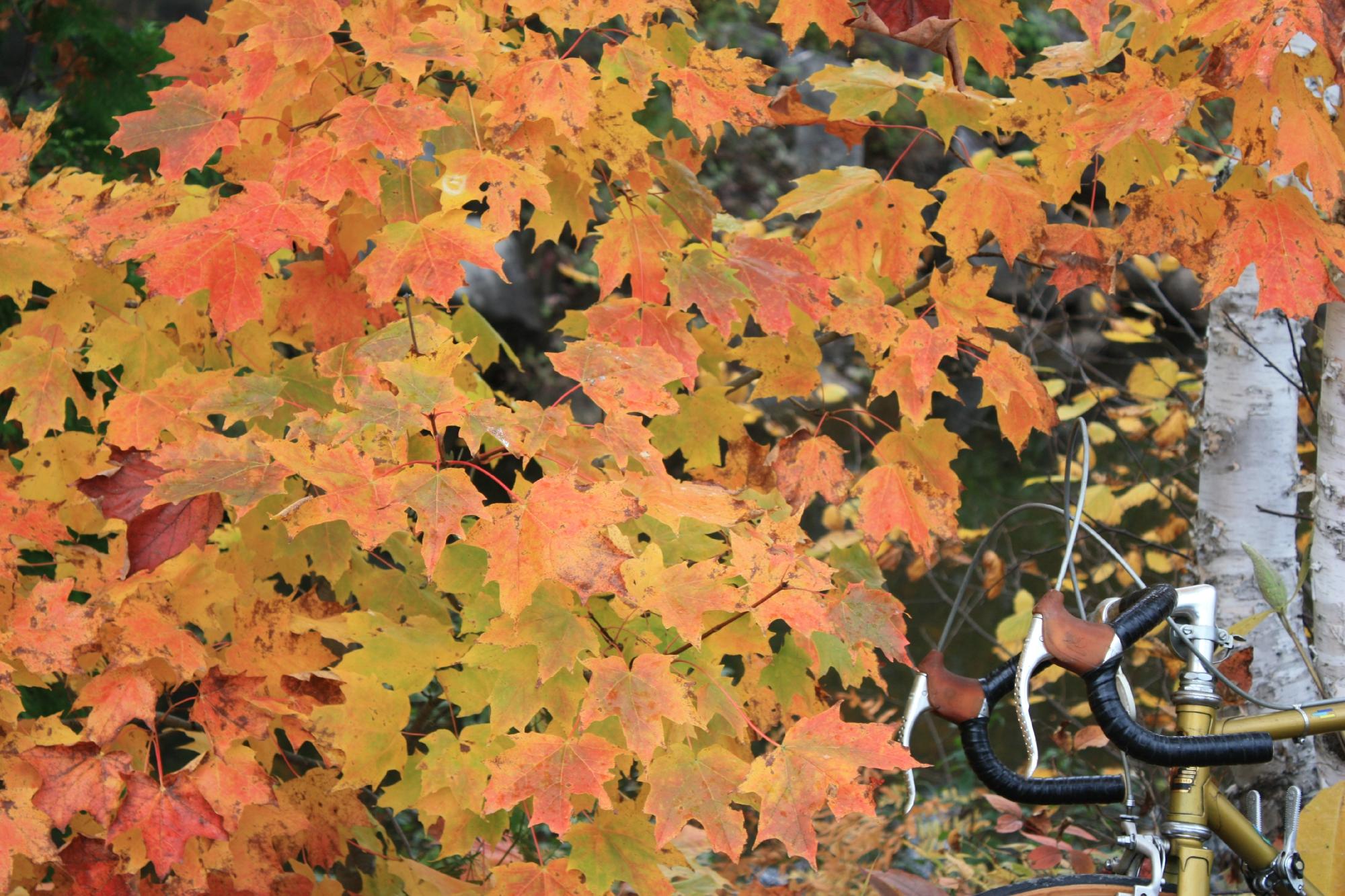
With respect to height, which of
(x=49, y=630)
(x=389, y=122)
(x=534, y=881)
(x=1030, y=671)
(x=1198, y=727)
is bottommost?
(x=534, y=881)

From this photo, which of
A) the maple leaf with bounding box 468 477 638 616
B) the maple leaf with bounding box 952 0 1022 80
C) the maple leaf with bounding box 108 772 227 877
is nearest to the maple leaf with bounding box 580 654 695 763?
the maple leaf with bounding box 468 477 638 616

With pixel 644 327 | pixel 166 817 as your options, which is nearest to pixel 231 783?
pixel 166 817

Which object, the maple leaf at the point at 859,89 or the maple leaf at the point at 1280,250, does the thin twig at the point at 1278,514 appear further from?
the maple leaf at the point at 859,89

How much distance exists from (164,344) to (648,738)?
1.07m

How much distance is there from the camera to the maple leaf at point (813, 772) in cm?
134

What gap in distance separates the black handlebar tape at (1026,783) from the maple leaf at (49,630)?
1117 millimetres

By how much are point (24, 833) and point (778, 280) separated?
4.15 feet

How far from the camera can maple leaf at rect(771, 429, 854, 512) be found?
1.91 metres

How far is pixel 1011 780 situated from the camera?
135cm

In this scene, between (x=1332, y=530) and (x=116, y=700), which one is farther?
(x=1332, y=530)

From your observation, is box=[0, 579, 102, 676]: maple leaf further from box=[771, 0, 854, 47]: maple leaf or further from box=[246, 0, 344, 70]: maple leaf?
box=[771, 0, 854, 47]: maple leaf

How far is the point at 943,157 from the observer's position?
8.74 m

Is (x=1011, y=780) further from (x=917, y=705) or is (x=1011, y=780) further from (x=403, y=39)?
(x=403, y=39)

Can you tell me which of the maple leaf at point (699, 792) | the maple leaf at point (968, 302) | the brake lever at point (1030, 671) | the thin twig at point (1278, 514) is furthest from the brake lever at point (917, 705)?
the thin twig at point (1278, 514)
